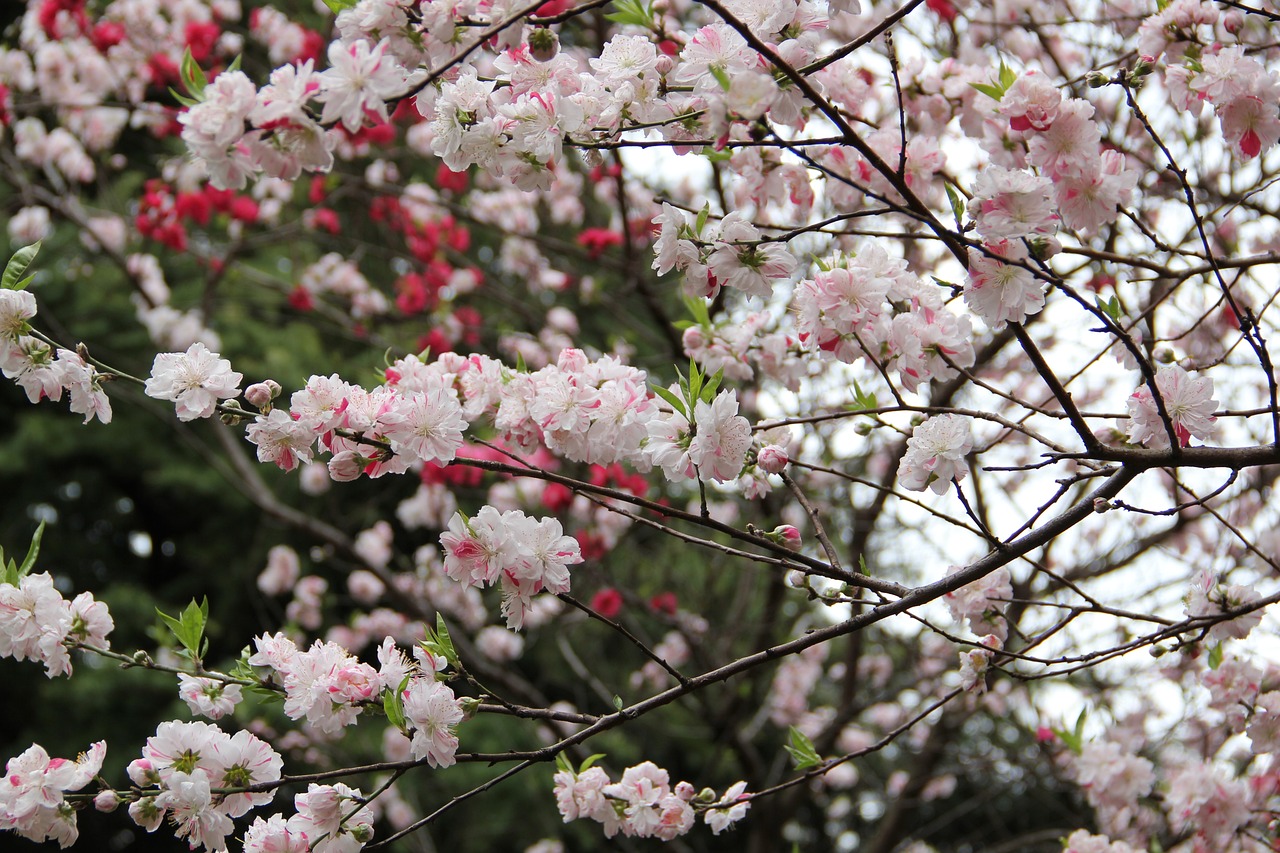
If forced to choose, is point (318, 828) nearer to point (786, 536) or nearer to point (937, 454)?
point (786, 536)

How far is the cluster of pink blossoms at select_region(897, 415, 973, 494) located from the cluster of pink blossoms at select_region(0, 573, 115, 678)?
1263 millimetres

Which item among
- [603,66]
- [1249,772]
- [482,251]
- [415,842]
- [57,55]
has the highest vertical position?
[482,251]

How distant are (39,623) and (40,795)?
0.27 m

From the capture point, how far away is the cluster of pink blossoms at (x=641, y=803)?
5.81ft

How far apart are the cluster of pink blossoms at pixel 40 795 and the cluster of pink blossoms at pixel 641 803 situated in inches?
29.9

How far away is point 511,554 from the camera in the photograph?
146 cm

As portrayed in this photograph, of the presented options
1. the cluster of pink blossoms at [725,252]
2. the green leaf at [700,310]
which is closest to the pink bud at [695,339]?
the green leaf at [700,310]

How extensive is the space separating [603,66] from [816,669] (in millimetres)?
4844

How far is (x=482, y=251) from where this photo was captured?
8500mm

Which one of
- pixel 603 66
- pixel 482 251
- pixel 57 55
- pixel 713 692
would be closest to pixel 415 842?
pixel 713 692

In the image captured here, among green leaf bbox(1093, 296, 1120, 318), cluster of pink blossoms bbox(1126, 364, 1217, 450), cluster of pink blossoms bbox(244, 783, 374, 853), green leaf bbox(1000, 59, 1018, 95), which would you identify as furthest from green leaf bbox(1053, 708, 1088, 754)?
cluster of pink blossoms bbox(244, 783, 374, 853)

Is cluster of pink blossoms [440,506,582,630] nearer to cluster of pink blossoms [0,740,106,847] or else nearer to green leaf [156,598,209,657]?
green leaf [156,598,209,657]

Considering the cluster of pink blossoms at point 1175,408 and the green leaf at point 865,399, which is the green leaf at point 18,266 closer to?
the green leaf at point 865,399

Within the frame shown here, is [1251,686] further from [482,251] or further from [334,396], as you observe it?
[482,251]
